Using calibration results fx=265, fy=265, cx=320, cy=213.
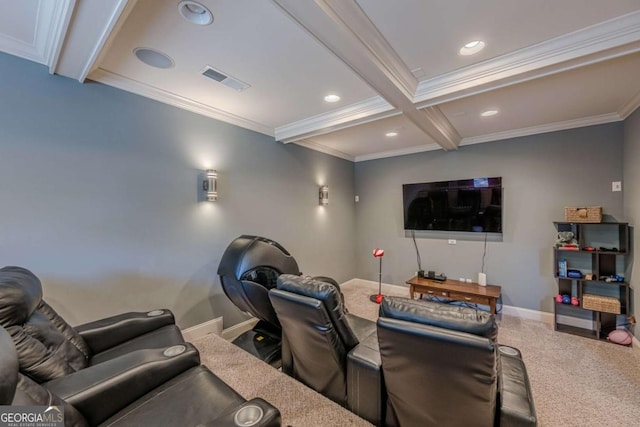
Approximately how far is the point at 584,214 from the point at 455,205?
1.46 metres

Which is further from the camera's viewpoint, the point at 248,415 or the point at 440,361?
the point at 440,361

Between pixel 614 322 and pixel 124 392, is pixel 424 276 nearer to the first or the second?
pixel 614 322

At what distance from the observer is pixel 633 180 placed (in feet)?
9.42

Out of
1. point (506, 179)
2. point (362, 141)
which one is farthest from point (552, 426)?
point (362, 141)

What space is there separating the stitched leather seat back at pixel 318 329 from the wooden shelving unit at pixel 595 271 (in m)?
3.16

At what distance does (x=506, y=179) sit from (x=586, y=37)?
2385mm

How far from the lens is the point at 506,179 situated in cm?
389

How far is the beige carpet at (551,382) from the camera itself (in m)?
1.91

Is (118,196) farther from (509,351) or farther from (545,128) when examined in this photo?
(545,128)

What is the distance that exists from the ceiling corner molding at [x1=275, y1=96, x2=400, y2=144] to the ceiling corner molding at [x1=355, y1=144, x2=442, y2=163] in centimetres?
193

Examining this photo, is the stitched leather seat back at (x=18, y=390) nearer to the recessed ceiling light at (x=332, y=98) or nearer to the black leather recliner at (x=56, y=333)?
the black leather recliner at (x=56, y=333)

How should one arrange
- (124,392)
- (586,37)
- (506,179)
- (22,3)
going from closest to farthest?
(124,392) < (22,3) < (586,37) < (506,179)

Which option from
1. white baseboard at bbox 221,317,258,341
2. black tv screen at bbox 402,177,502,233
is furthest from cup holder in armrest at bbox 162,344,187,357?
black tv screen at bbox 402,177,502,233

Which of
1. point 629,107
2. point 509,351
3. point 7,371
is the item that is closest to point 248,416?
point 7,371
